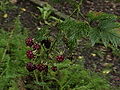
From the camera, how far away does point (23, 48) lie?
302 cm

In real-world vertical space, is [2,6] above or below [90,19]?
below

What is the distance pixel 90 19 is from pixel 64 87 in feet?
4.08

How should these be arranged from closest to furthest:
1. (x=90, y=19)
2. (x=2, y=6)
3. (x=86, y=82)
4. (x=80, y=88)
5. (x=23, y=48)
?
(x=90, y=19), (x=80, y=88), (x=86, y=82), (x=23, y=48), (x=2, y=6)

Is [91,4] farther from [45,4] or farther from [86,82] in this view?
[86,82]

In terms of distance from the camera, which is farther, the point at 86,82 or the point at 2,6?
the point at 2,6

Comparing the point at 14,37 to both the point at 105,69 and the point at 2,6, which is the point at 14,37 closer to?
the point at 105,69

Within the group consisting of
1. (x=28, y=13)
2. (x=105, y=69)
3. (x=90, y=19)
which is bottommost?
(x=105, y=69)

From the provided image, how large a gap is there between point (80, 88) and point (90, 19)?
1.11 meters

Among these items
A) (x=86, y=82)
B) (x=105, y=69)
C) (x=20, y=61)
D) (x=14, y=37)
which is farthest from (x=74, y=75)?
(x=105, y=69)

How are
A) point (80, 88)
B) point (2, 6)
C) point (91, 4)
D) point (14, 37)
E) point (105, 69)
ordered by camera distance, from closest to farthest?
1. point (80, 88)
2. point (14, 37)
3. point (105, 69)
4. point (2, 6)
5. point (91, 4)

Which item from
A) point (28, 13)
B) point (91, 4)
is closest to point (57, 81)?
point (28, 13)

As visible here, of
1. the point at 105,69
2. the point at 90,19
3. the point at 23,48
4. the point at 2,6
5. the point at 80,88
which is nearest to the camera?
the point at 90,19

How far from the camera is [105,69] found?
3916 mm

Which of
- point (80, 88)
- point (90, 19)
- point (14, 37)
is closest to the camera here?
point (90, 19)
